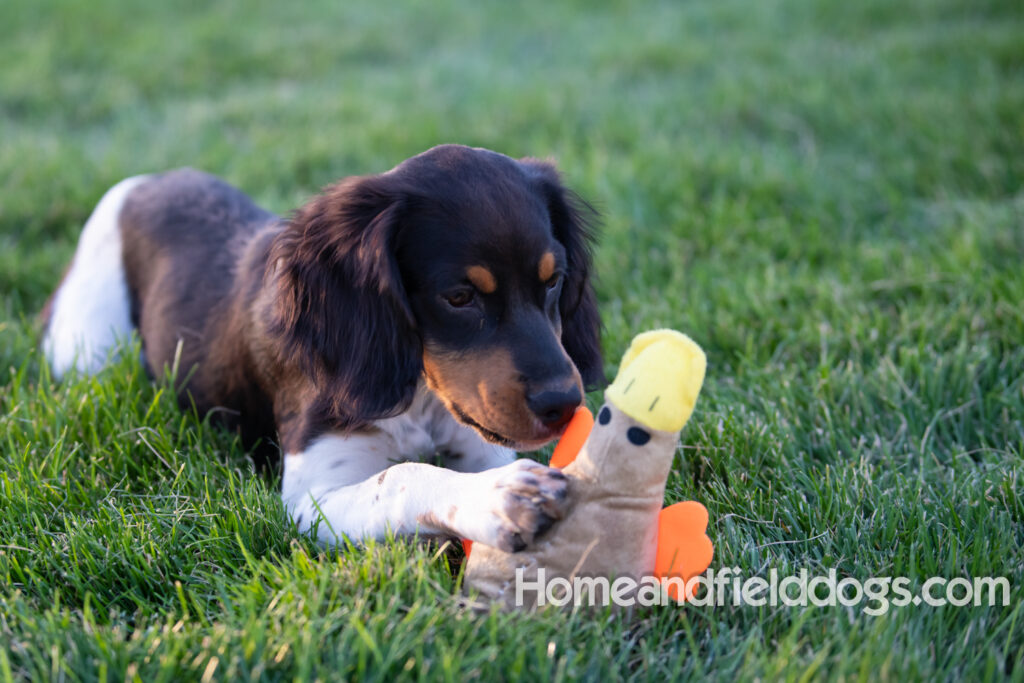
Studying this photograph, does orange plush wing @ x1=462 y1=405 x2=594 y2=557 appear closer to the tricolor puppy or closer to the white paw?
the tricolor puppy

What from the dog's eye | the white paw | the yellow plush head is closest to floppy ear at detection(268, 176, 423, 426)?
→ the dog's eye

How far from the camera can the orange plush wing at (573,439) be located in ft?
7.09

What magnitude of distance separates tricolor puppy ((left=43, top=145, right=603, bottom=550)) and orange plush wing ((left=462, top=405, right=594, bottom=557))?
31mm

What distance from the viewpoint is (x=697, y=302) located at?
381 cm

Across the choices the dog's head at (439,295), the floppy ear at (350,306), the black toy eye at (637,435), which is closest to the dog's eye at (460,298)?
the dog's head at (439,295)

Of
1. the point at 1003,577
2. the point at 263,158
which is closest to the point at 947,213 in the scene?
the point at 1003,577

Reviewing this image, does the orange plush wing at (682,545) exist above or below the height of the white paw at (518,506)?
Result: below

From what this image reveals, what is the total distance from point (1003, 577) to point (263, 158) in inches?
178

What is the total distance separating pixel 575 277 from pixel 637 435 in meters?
1.10

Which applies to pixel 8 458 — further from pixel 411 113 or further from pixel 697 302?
pixel 411 113

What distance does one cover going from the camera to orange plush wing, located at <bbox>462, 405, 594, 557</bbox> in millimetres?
2160

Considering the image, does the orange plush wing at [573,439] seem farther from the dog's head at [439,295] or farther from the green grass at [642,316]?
the green grass at [642,316]

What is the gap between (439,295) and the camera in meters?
2.40

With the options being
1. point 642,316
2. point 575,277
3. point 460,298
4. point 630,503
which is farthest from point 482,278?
point 642,316
